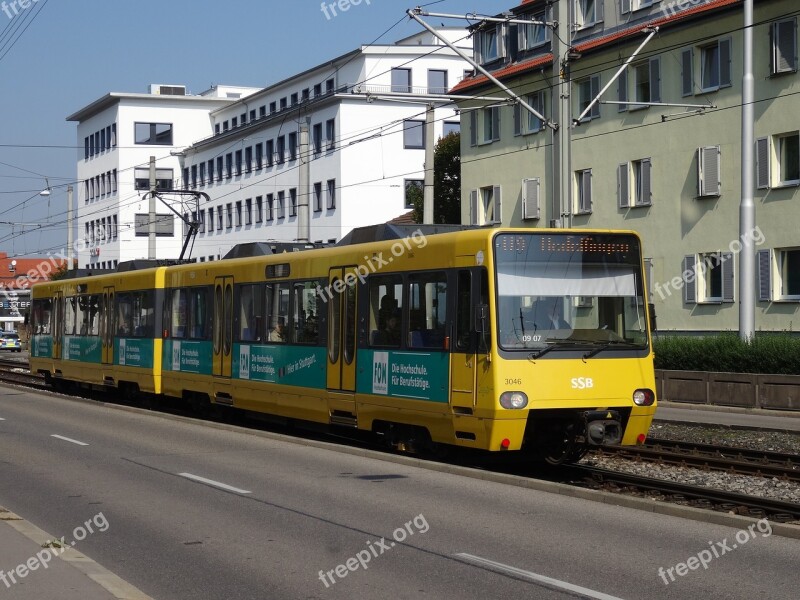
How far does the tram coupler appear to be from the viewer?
550 inches

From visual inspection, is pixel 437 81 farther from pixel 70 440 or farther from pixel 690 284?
pixel 70 440

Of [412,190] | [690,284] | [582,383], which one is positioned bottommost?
[582,383]

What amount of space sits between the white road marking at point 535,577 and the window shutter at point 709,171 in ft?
91.9

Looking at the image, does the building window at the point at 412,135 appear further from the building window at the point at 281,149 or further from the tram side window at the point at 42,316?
the tram side window at the point at 42,316

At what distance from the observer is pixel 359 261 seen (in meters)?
17.0

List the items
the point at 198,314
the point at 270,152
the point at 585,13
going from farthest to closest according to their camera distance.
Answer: the point at 270,152
the point at 585,13
the point at 198,314

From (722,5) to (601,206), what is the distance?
848 centimetres

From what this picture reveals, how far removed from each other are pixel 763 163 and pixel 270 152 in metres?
43.2

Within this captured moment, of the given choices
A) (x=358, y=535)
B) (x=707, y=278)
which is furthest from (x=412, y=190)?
(x=358, y=535)

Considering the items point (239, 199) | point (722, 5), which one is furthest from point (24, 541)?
point (239, 199)

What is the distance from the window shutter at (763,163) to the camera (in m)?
33.8

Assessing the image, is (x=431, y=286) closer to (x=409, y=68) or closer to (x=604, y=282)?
(x=604, y=282)

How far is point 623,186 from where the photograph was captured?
130 feet

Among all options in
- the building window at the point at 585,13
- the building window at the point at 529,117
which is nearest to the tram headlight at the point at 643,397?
the building window at the point at 585,13
